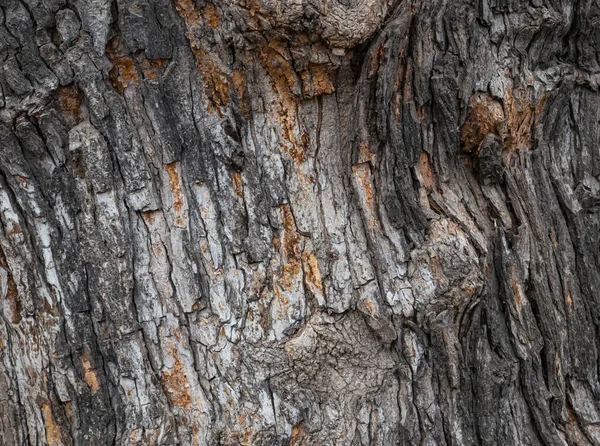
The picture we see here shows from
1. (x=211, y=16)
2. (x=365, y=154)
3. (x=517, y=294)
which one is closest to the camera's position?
(x=211, y=16)

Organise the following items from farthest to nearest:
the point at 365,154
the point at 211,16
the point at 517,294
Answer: the point at 517,294 < the point at 365,154 < the point at 211,16

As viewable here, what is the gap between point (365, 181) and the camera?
74.1 inches

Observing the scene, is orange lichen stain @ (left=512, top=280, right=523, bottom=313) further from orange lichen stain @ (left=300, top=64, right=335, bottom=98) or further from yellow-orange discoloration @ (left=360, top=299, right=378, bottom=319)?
orange lichen stain @ (left=300, top=64, right=335, bottom=98)

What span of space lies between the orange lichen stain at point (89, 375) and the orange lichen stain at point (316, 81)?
1.08 meters

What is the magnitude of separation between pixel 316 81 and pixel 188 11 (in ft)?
1.44

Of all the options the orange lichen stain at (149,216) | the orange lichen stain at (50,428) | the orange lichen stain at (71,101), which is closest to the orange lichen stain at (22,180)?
the orange lichen stain at (71,101)

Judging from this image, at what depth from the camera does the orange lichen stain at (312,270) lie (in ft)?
6.05

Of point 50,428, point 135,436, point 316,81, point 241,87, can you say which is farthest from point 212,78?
point 50,428

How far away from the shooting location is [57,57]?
1720mm

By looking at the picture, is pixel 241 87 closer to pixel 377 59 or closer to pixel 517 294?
pixel 377 59

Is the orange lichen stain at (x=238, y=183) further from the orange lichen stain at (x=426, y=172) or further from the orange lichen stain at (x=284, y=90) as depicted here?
the orange lichen stain at (x=426, y=172)

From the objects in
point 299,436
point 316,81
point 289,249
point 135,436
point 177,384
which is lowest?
point 299,436

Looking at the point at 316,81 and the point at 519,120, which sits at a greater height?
the point at 316,81

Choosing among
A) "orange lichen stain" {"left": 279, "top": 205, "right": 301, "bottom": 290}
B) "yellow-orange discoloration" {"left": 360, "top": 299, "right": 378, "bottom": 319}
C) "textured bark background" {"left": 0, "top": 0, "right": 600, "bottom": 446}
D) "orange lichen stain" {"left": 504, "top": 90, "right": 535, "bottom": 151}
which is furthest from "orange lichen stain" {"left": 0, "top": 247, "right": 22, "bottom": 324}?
"orange lichen stain" {"left": 504, "top": 90, "right": 535, "bottom": 151}
